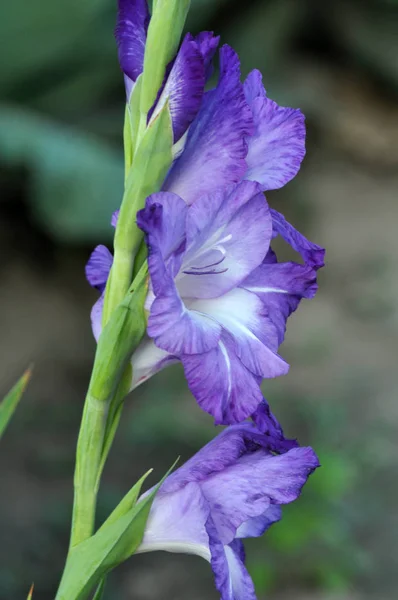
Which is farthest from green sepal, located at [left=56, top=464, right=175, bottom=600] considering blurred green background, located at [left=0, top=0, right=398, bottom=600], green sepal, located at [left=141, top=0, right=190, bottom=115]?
blurred green background, located at [left=0, top=0, right=398, bottom=600]

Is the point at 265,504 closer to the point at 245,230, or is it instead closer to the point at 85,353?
the point at 245,230

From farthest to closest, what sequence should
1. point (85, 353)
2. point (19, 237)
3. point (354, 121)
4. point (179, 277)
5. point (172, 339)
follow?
1. point (354, 121)
2. point (19, 237)
3. point (85, 353)
4. point (179, 277)
5. point (172, 339)

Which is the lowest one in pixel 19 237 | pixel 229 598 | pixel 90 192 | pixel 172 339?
pixel 19 237

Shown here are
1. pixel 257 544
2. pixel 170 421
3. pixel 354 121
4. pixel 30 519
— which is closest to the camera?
pixel 257 544

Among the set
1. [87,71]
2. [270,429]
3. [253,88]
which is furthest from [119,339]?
[87,71]

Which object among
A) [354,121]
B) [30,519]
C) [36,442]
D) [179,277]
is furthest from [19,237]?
[179,277]

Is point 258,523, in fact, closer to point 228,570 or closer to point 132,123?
point 228,570

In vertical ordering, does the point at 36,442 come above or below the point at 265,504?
below

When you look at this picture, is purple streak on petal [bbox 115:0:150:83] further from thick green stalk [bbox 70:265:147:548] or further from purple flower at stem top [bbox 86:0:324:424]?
thick green stalk [bbox 70:265:147:548]
